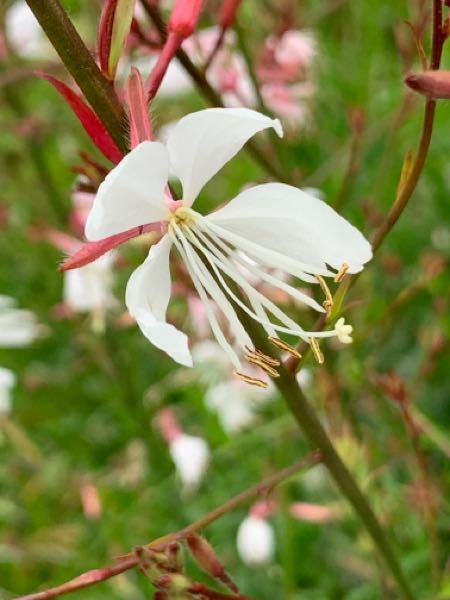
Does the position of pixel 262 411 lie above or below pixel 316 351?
below

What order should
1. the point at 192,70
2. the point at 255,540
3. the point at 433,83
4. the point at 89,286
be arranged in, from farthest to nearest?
the point at 89,286
the point at 255,540
the point at 192,70
the point at 433,83

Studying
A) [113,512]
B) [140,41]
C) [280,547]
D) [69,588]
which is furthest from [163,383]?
[69,588]

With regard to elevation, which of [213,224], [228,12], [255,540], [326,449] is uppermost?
[228,12]

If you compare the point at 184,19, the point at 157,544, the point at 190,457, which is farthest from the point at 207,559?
the point at 190,457

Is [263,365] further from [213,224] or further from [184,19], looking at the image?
[184,19]

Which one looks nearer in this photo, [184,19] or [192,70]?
[184,19]

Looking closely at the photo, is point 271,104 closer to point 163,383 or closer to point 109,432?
point 163,383

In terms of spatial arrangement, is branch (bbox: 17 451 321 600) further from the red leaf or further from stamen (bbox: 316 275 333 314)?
the red leaf
